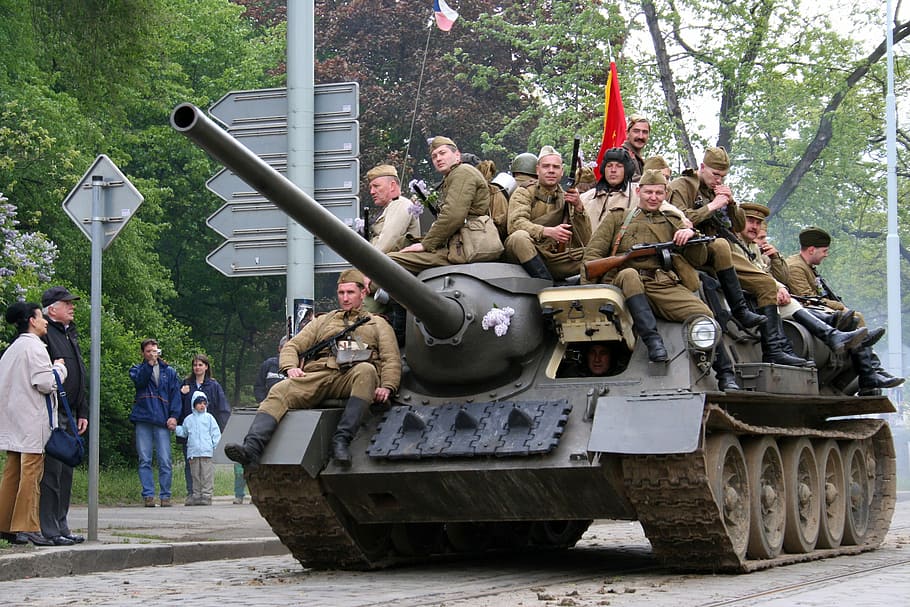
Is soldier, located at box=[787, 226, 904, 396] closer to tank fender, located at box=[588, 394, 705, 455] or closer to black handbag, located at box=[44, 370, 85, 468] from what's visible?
tank fender, located at box=[588, 394, 705, 455]

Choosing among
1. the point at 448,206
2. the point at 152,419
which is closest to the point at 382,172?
the point at 448,206

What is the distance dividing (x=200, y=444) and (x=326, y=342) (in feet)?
21.9

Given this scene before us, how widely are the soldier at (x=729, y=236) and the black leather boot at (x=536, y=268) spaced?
1.31m

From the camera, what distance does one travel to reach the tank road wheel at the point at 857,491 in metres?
13.7

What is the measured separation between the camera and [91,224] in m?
12.6

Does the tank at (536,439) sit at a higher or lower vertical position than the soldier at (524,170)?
lower

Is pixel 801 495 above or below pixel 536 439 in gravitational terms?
below

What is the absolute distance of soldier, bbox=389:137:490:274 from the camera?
11.7 metres

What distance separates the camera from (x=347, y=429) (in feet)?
36.2

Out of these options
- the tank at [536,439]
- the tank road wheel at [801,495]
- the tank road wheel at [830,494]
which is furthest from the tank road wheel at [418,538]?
the tank road wheel at [830,494]

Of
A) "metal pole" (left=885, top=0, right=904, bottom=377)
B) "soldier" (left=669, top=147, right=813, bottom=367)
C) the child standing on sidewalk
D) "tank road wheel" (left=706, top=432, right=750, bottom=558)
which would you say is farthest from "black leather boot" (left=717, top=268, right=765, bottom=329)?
"metal pole" (left=885, top=0, right=904, bottom=377)

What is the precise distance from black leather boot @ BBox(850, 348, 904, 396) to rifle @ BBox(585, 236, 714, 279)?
3.36 m

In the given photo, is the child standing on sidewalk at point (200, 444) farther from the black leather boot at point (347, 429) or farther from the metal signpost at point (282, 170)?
the black leather boot at point (347, 429)

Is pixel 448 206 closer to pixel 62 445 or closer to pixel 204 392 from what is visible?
pixel 62 445
